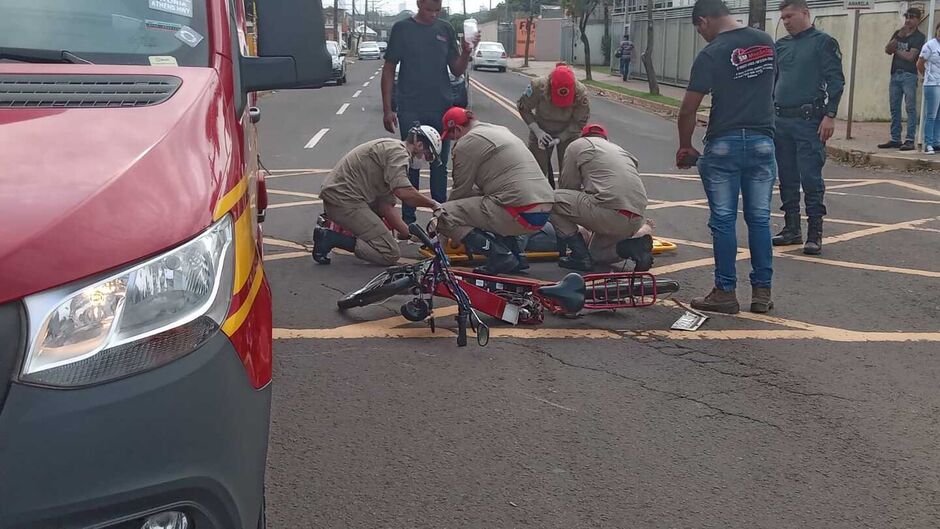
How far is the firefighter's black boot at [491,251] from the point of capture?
6.74 metres

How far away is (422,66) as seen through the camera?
310 inches

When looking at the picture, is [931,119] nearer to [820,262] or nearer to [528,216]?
[820,262]

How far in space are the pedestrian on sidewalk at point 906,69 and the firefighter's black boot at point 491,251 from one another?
29.5 feet

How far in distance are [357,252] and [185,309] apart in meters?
5.17

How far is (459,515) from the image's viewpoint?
329 cm

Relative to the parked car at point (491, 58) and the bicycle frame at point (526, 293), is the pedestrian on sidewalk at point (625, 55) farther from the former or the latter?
the bicycle frame at point (526, 293)

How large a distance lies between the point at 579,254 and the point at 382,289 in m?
2.09

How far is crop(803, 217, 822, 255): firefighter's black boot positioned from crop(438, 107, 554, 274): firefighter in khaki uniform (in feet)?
7.57

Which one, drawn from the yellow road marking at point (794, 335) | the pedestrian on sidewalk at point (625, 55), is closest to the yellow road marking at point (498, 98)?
the pedestrian on sidewalk at point (625, 55)

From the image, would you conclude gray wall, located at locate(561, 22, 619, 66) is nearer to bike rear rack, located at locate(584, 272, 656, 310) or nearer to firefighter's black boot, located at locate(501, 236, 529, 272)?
firefighter's black boot, located at locate(501, 236, 529, 272)

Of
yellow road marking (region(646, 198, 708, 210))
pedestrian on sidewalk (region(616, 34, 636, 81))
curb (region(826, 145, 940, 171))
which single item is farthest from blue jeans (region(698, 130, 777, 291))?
pedestrian on sidewalk (region(616, 34, 636, 81))

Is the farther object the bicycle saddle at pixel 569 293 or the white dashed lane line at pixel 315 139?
the white dashed lane line at pixel 315 139

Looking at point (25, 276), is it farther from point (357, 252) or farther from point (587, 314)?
point (357, 252)

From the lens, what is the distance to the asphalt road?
339cm
